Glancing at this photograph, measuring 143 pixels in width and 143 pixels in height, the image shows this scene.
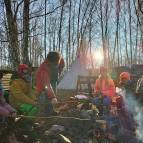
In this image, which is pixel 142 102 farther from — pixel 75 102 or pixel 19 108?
pixel 19 108

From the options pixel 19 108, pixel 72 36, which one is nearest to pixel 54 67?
pixel 19 108

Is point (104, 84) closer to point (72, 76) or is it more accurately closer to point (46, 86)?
point (46, 86)

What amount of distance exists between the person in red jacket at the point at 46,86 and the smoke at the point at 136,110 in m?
1.77

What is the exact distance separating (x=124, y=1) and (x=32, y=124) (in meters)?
31.9

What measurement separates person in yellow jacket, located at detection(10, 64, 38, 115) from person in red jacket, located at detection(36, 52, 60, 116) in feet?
0.59

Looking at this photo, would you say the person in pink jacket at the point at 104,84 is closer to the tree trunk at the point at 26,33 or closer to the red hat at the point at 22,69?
the red hat at the point at 22,69

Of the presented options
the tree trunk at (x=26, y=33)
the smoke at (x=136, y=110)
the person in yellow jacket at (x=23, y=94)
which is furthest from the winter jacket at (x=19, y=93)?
the tree trunk at (x=26, y=33)

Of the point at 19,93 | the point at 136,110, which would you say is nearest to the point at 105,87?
the point at 136,110

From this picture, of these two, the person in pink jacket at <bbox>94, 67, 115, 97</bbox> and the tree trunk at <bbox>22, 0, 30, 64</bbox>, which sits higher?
the tree trunk at <bbox>22, 0, 30, 64</bbox>

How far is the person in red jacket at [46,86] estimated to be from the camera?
9070 millimetres

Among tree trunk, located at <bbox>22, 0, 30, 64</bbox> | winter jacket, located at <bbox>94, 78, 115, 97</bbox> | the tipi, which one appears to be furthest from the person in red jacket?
the tipi

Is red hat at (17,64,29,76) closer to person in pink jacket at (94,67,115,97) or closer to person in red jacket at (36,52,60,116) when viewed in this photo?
person in red jacket at (36,52,60,116)

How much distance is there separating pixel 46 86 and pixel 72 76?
12.7m

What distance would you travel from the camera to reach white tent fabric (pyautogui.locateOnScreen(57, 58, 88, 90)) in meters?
21.9
